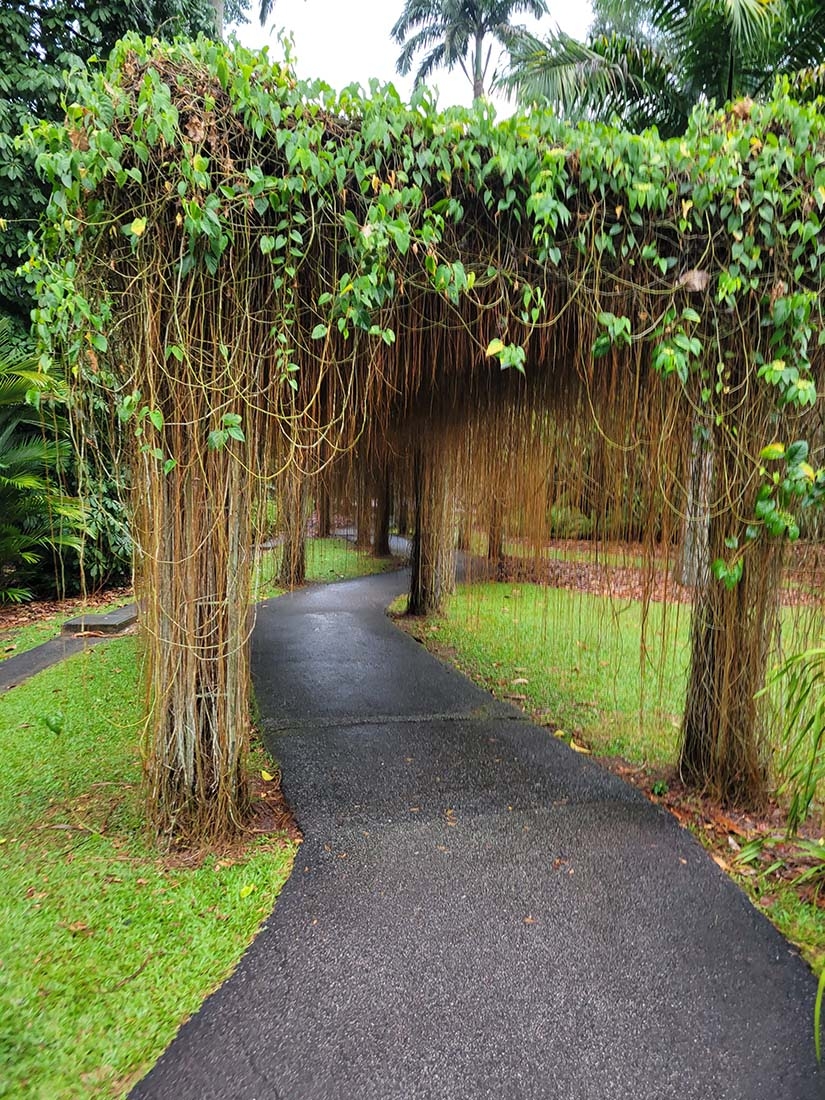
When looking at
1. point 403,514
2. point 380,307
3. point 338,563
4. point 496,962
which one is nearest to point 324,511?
point 403,514

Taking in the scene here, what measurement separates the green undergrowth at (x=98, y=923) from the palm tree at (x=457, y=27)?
2234 cm

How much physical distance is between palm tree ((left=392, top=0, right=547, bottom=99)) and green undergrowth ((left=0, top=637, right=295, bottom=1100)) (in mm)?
22338

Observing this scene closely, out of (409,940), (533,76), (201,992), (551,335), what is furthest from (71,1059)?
(533,76)

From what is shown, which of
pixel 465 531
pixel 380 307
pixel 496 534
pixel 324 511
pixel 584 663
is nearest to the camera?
pixel 380 307

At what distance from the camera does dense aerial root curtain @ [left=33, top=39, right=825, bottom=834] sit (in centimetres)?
219

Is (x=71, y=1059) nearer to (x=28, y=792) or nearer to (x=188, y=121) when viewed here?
(x=28, y=792)

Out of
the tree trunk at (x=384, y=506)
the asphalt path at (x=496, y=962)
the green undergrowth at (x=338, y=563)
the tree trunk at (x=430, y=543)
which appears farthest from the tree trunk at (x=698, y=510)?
the green undergrowth at (x=338, y=563)

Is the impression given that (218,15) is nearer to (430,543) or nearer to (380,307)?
(430,543)

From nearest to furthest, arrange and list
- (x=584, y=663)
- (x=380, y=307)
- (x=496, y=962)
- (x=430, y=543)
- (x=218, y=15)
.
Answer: (x=496, y=962), (x=380, y=307), (x=584, y=663), (x=430, y=543), (x=218, y=15)

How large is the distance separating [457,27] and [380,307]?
75.9ft

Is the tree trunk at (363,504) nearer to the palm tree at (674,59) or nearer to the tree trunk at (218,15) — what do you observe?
the palm tree at (674,59)

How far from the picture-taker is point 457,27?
19734mm

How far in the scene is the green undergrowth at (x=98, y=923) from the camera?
1.71 metres

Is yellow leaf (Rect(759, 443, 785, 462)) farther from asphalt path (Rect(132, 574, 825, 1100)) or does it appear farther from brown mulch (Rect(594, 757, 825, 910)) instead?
asphalt path (Rect(132, 574, 825, 1100))
